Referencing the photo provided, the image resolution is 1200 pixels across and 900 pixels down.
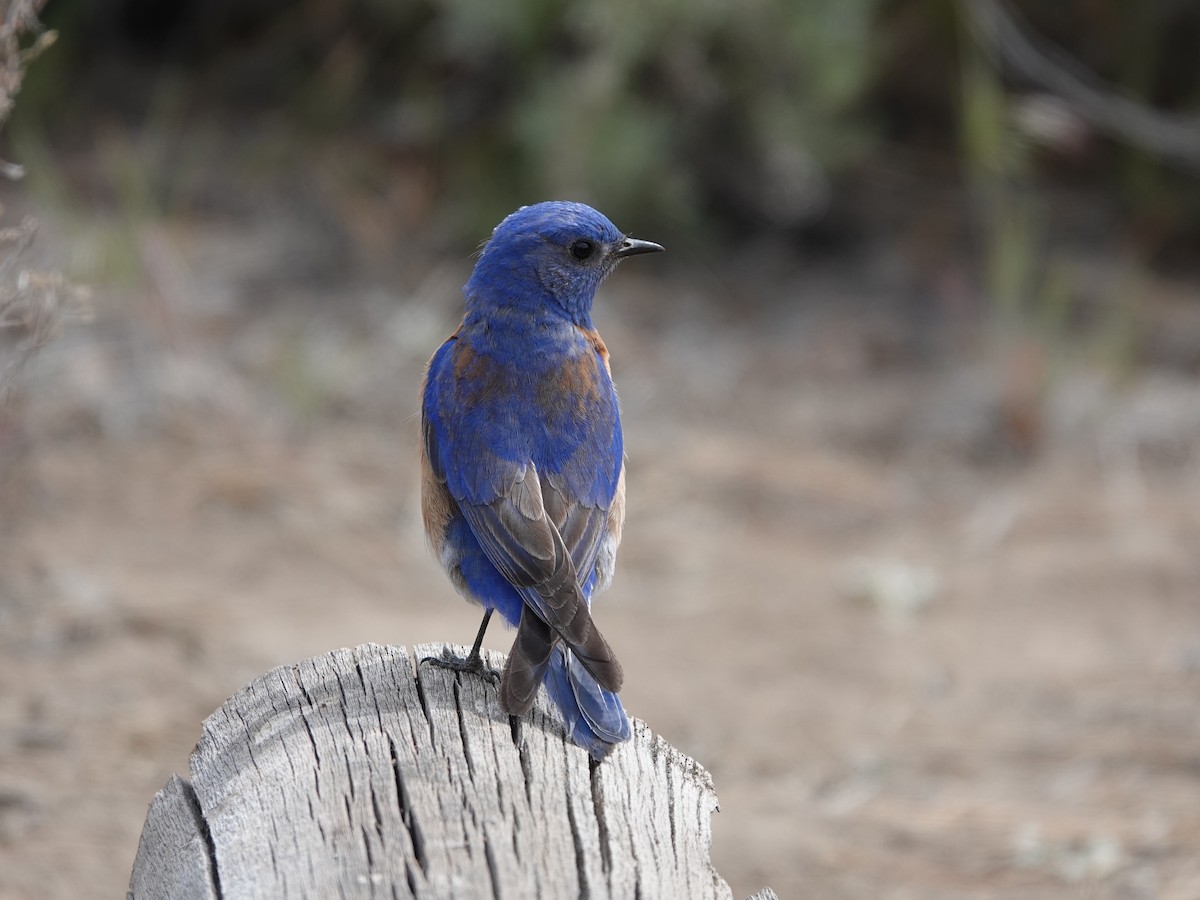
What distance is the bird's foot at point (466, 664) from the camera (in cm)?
332

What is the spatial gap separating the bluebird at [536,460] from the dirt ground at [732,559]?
1.59 meters

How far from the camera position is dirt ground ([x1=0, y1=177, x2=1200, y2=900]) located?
501 centimetres

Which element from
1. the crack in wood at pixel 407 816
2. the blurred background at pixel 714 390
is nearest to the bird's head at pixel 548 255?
the blurred background at pixel 714 390

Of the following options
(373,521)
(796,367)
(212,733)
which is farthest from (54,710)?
(796,367)

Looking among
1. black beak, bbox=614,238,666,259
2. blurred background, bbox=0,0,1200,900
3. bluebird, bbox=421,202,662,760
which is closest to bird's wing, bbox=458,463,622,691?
bluebird, bbox=421,202,662,760

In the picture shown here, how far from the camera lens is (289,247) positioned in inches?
342

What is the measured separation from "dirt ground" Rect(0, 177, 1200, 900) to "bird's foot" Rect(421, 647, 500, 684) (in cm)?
167

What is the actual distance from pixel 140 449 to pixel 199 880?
4684 millimetres

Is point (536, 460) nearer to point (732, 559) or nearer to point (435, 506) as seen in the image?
point (435, 506)

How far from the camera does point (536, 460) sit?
12.2ft

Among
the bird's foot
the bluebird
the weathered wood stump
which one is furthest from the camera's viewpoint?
the bird's foot

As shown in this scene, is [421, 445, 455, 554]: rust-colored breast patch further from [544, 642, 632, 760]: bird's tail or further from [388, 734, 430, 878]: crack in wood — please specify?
[388, 734, 430, 878]: crack in wood

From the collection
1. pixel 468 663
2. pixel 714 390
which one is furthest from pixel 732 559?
pixel 468 663

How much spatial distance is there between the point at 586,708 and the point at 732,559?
145 inches
